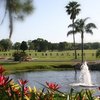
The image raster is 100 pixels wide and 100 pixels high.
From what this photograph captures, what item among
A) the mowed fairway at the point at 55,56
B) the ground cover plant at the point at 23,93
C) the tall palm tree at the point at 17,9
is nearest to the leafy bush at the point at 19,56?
the mowed fairway at the point at 55,56

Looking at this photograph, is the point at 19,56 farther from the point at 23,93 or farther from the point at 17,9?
the point at 23,93

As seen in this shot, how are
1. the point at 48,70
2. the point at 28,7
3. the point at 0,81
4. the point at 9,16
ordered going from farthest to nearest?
the point at 48,70, the point at 28,7, the point at 9,16, the point at 0,81

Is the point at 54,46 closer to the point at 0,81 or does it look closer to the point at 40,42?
the point at 40,42

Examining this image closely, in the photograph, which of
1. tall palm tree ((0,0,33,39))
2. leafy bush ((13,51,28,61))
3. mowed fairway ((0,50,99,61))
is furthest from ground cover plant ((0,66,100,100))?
mowed fairway ((0,50,99,61))

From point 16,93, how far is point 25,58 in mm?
60809

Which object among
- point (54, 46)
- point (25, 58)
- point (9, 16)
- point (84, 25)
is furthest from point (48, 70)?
point (54, 46)

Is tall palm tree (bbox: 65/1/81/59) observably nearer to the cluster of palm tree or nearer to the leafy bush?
the cluster of palm tree

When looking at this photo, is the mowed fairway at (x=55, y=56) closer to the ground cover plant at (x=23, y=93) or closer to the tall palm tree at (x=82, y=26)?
the tall palm tree at (x=82, y=26)

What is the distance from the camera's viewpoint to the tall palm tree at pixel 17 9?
17.0 meters

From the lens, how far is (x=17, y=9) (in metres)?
18.8

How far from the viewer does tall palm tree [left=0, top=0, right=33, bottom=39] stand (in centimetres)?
1699

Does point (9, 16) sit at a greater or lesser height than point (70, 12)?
lesser

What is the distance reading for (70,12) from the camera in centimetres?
8006

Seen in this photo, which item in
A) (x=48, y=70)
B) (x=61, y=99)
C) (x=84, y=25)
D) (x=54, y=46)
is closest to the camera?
(x=61, y=99)
